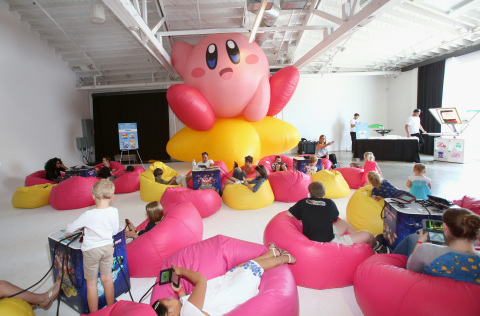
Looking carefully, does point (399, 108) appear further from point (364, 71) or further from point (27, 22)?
point (27, 22)

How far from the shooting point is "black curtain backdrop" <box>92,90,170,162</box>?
1184cm

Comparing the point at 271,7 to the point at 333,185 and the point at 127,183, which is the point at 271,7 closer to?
the point at 333,185

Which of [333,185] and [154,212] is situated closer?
[154,212]

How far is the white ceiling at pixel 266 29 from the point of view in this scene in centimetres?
568

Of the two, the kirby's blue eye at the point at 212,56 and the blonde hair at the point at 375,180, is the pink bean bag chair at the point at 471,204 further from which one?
the kirby's blue eye at the point at 212,56

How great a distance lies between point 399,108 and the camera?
11750mm

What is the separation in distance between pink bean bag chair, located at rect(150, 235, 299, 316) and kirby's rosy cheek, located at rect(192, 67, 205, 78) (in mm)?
5367

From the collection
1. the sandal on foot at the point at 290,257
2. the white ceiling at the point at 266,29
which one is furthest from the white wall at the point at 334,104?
the sandal on foot at the point at 290,257

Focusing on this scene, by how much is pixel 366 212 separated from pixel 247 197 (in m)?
1.93

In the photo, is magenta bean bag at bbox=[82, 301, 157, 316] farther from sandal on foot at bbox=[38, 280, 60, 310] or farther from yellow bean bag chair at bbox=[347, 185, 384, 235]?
yellow bean bag chair at bbox=[347, 185, 384, 235]

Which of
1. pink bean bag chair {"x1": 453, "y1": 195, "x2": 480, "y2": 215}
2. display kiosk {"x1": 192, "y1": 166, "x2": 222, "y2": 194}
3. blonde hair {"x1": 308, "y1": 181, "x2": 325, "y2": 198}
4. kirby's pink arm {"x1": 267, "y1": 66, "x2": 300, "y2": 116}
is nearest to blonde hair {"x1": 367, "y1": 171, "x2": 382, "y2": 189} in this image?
pink bean bag chair {"x1": 453, "y1": 195, "x2": 480, "y2": 215}

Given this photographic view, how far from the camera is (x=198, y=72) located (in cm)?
709

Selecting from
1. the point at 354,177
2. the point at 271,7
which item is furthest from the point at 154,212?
the point at 271,7

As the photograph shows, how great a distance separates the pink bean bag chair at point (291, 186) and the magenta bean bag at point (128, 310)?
3490mm
